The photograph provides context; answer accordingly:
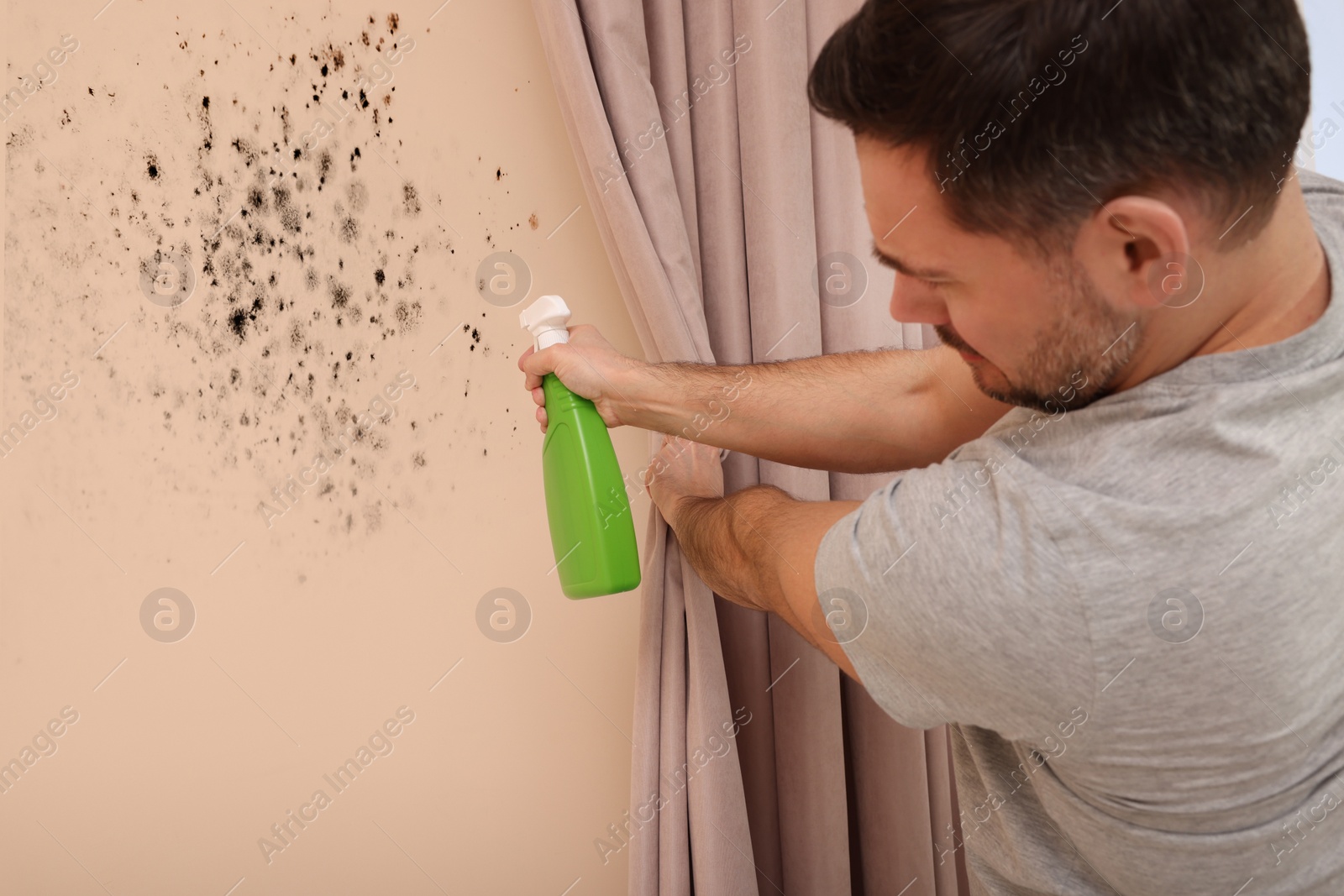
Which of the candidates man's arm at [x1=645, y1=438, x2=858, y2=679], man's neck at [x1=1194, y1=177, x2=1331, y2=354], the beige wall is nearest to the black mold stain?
the beige wall

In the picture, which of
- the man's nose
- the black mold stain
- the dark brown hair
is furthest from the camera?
the black mold stain

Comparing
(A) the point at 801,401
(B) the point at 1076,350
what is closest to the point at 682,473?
(A) the point at 801,401

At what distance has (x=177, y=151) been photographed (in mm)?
1150

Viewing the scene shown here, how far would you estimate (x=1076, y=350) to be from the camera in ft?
2.47

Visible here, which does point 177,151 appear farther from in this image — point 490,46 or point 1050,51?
point 1050,51

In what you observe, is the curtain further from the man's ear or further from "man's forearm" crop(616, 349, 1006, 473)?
the man's ear

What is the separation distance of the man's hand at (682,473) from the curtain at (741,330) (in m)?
0.03

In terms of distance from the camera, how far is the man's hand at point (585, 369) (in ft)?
3.19

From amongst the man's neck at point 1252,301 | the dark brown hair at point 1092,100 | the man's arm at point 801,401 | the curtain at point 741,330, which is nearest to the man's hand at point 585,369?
the man's arm at point 801,401

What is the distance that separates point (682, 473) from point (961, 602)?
1.52 feet

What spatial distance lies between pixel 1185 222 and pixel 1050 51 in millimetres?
176

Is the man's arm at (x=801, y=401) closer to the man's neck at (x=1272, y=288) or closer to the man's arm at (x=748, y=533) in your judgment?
the man's arm at (x=748, y=533)

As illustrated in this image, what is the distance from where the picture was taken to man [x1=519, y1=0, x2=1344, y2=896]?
66cm

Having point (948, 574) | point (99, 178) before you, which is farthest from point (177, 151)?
point (948, 574)
